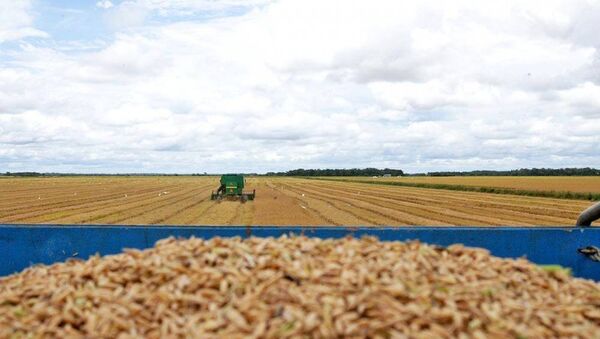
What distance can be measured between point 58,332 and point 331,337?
1.49 metres

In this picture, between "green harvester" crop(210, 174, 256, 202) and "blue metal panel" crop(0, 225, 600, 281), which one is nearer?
"blue metal panel" crop(0, 225, 600, 281)

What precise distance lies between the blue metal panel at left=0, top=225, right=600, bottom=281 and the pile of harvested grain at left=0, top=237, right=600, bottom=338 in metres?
0.57

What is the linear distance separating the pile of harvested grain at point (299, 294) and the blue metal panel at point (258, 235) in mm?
570

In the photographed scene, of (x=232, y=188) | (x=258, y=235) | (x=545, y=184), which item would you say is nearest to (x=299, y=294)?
(x=258, y=235)

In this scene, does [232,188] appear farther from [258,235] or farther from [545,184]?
[545,184]

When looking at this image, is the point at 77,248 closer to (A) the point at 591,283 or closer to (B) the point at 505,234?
(B) the point at 505,234

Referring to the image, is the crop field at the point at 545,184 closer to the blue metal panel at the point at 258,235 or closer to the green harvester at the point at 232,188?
the green harvester at the point at 232,188

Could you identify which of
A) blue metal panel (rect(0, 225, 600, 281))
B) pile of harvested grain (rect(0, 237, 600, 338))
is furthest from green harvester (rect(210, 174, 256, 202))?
pile of harvested grain (rect(0, 237, 600, 338))

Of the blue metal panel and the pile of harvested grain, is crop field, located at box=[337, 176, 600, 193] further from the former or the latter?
the pile of harvested grain

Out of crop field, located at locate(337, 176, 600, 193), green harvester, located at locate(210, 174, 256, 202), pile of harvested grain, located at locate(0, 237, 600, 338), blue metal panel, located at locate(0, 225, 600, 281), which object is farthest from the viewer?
crop field, located at locate(337, 176, 600, 193)

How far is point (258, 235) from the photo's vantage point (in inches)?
186

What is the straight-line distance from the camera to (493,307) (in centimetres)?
338

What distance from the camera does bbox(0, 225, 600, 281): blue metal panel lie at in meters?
4.76

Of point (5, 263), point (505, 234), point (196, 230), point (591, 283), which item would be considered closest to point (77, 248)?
point (5, 263)
